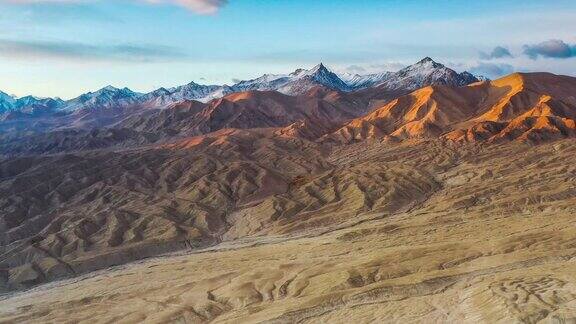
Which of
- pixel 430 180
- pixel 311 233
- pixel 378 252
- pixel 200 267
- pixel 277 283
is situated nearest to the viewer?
pixel 277 283

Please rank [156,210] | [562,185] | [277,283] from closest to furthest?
[277,283], [562,185], [156,210]

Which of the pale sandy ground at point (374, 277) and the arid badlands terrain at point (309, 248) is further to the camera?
the arid badlands terrain at point (309, 248)

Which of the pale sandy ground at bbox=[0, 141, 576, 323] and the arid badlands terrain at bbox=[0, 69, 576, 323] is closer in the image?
the pale sandy ground at bbox=[0, 141, 576, 323]

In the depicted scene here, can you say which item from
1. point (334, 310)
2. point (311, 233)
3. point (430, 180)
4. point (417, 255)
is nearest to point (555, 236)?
point (417, 255)

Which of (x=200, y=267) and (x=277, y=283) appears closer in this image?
(x=277, y=283)

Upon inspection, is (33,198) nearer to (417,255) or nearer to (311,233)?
(311,233)

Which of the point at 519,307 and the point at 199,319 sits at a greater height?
the point at 519,307

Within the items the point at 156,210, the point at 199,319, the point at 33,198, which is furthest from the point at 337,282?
the point at 33,198
